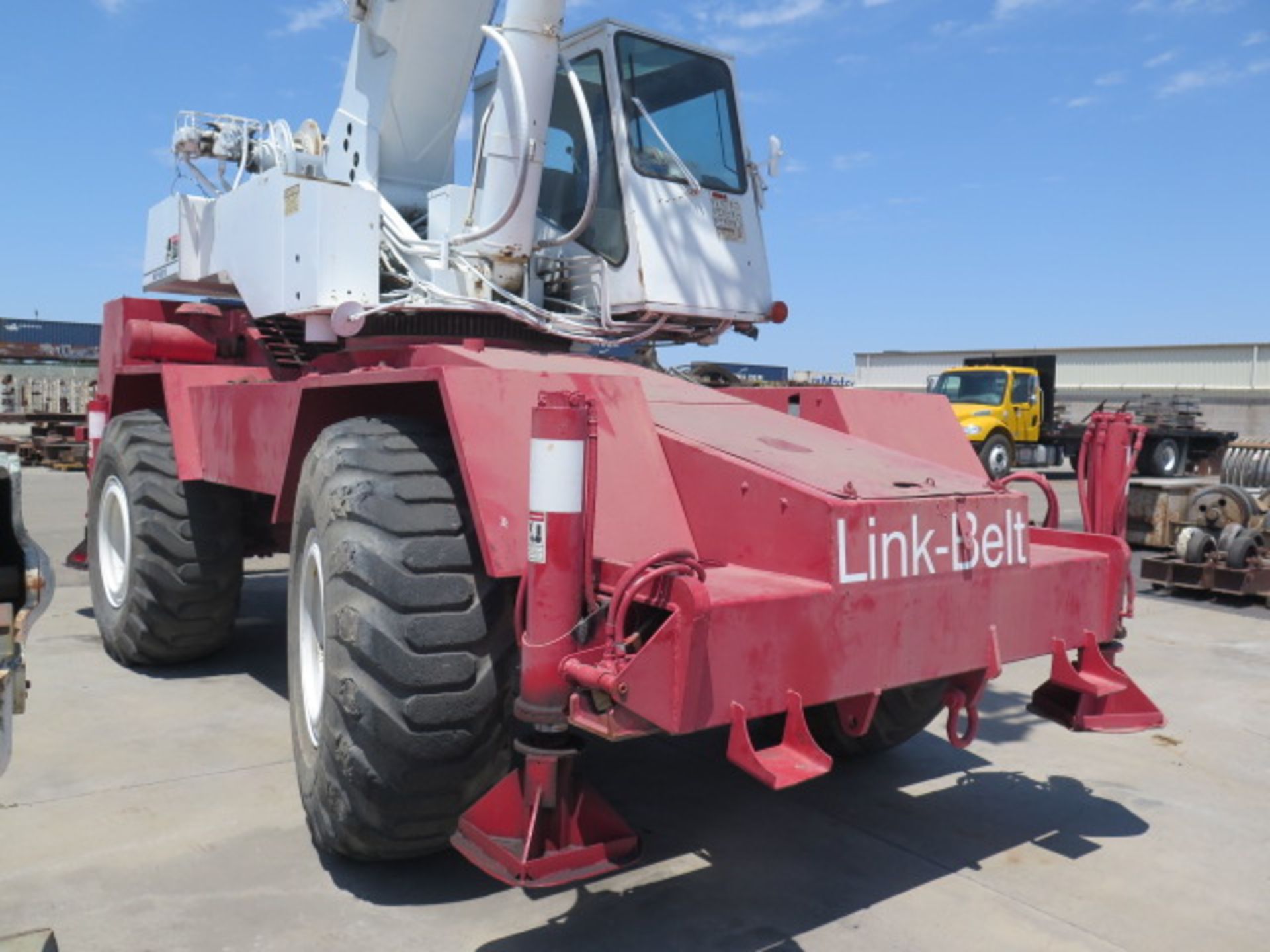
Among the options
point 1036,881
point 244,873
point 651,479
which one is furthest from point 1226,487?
point 244,873

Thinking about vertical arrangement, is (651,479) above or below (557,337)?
below

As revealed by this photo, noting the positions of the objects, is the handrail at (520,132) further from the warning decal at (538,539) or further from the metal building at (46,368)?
the metal building at (46,368)

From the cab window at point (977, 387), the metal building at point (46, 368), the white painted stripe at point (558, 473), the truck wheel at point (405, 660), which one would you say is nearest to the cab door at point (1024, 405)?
the cab window at point (977, 387)

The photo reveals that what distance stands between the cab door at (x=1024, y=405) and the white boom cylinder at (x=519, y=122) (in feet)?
63.0

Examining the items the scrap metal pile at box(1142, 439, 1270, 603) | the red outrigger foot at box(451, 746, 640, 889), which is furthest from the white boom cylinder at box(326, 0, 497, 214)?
the scrap metal pile at box(1142, 439, 1270, 603)

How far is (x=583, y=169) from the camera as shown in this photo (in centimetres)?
503

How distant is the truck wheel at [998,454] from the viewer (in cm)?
2150

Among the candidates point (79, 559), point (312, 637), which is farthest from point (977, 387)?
point (312, 637)

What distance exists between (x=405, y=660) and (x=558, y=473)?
74 cm

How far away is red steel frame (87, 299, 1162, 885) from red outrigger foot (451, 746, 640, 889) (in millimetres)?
11

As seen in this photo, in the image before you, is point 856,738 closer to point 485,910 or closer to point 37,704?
point 485,910

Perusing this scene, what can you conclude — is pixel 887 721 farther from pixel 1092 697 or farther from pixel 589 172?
pixel 589 172

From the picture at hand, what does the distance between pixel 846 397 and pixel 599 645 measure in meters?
2.19

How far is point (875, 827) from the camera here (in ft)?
13.3
